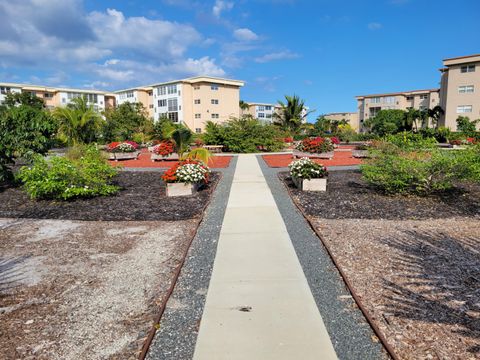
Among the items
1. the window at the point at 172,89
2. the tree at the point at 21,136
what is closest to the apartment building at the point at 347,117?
the window at the point at 172,89

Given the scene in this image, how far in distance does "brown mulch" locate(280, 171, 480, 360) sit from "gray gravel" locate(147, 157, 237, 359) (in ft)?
6.06

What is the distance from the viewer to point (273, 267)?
4738 mm

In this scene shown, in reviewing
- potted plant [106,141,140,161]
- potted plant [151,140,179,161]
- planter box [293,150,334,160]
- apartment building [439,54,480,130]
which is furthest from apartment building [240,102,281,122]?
potted plant [151,140,179,161]

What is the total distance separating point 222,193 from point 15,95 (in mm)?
55068

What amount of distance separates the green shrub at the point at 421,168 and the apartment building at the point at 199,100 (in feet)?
164

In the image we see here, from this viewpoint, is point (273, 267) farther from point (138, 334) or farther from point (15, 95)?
point (15, 95)

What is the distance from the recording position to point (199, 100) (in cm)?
5988

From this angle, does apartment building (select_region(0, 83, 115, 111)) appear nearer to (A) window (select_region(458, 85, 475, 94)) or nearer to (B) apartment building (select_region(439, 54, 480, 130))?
(B) apartment building (select_region(439, 54, 480, 130))

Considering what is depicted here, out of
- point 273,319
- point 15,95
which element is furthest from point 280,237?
point 15,95

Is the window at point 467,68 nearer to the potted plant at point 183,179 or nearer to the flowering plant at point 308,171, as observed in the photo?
the flowering plant at point 308,171

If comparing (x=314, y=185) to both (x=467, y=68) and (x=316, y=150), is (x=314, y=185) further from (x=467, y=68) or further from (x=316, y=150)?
(x=467, y=68)

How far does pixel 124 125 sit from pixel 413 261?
37154 mm

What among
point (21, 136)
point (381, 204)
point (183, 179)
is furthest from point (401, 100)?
point (21, 136)

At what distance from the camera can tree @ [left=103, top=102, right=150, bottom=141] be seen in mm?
34312
